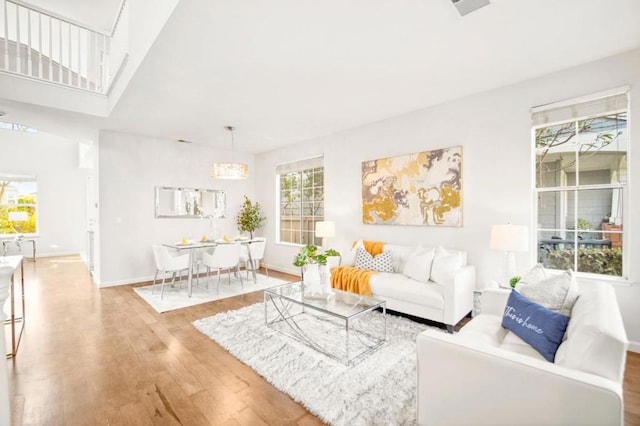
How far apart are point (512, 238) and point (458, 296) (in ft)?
2.64

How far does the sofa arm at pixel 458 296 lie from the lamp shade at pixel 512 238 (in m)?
0.49


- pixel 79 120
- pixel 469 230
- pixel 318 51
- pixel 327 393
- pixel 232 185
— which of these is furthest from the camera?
pixel 232 185

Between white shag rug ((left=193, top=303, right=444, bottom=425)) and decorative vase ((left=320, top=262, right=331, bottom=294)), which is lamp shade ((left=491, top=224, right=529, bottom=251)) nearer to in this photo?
white shag rug ((left=193, top=303, right=444, bottom=425))

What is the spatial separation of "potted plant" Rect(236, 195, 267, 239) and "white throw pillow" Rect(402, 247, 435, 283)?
3.92 meters

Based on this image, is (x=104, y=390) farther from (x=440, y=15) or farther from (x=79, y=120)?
(x=79, y=120)

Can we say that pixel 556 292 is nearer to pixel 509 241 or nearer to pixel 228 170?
pixel 509 241

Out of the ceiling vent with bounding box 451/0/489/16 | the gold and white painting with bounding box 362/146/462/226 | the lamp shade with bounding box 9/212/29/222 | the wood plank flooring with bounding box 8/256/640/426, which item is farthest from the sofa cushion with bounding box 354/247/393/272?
the lamp shade with bounding box 9/212/29/222

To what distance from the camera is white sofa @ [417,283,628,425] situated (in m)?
1.20

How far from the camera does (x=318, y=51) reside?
2699 mm

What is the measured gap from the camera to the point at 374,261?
13.5 feet

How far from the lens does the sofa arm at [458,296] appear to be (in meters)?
3.14

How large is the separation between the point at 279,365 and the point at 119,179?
471cm

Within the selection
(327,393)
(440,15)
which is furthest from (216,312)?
(440,15)

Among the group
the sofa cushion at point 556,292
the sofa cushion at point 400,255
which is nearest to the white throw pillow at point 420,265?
the sofa cushion at point 400,255
